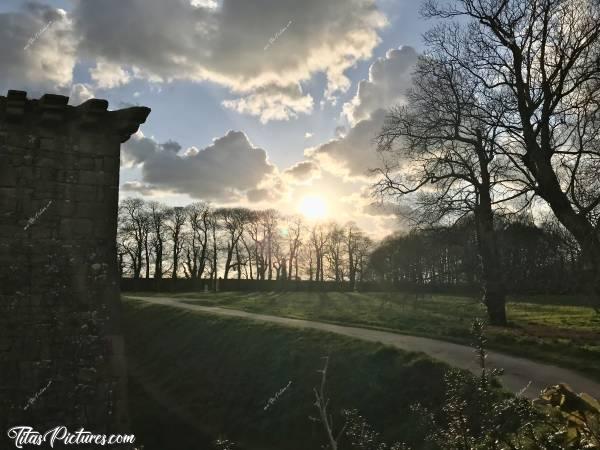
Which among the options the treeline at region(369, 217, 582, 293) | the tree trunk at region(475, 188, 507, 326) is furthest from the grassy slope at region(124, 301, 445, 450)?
the tree trunk at region(475, 188, 507, 326)

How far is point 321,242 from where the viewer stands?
2628 inches

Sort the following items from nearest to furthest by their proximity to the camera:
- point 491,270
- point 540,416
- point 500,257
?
point 540,416 < point 491,270 < point 500,257

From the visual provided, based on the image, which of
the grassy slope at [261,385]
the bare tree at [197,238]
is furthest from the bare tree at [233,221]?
the grassy slope at [261,385]

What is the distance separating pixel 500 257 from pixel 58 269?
19287 millimetres

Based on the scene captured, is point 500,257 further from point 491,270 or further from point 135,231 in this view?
point 135,231

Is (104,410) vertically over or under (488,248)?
under

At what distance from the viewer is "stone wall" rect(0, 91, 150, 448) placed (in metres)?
7.45

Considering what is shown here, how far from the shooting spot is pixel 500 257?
2162 cm

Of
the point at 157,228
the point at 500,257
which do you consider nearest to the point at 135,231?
the point at 157,228

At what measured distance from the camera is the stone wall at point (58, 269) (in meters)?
7.45

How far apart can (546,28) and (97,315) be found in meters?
11.4

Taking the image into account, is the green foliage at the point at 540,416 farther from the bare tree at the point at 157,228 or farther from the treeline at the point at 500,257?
the bare tree at the point at 157,228

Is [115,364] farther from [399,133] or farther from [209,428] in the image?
[399,133]

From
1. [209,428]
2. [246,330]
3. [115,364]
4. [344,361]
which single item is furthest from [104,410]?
[246,330]
